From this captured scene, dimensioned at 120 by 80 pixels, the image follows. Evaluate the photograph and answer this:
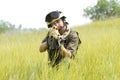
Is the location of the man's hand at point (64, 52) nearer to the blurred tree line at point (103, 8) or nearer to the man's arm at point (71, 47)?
the man's arm at point (71, 47)

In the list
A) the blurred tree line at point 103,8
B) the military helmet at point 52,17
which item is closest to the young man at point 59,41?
the military helmet at point 52,17

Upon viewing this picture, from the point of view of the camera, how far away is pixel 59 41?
3580mm

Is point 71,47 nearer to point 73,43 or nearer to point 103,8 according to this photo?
point 73,43

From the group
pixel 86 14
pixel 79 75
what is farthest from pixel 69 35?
pixel 86 14

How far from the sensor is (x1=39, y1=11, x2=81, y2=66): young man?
11.8ft

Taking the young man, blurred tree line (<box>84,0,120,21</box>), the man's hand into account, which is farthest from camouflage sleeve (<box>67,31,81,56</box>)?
blurred tree line (<box>84,0,120,21</box>)

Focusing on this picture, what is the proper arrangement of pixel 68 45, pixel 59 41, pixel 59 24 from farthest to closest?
pixel 68 45 < pixel 59 24 < pixel 59 41

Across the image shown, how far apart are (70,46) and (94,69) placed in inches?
19.8

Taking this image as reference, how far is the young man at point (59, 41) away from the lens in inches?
142

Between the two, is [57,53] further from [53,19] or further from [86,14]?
[86,14]

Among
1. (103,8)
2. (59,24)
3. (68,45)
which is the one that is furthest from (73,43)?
(103,8)

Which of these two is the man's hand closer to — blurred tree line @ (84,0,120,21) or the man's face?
the man's face

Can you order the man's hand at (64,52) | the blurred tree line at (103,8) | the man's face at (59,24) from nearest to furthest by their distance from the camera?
the man's hand at (64,52)
the man's face at (59,24)
the blurred tree line at (103,8)

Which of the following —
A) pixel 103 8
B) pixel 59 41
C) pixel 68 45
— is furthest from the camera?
pixel 103 8
